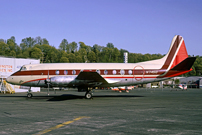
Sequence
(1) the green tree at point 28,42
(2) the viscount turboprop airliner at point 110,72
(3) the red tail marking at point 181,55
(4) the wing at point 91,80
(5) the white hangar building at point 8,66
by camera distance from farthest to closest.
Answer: (1) the green tree at point 28,42, (5) the white hangar building at point 8,66, (3) the red tail marking at point 181,55, (2) the viscount turboprop airliner at point 110,72, (4) the wing at point 91,80

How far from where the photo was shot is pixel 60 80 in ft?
77.4

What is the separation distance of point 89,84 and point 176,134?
16.8 metres

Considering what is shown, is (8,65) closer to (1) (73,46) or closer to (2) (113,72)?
(2) (113,72)

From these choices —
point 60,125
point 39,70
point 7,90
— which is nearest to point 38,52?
point 7,90

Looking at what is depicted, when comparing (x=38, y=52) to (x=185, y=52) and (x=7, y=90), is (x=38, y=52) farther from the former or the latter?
(x=185, y=52)

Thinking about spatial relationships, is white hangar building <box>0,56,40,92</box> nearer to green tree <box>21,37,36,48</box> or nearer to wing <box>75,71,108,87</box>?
wing <box>75,71,108,87</box>

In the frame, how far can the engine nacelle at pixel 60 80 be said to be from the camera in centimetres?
2355

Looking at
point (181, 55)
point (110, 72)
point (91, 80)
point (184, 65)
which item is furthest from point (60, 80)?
point (181, 55)

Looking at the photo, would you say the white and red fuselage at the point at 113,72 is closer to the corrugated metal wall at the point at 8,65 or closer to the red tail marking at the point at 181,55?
the red tail marking at the point at 181,55

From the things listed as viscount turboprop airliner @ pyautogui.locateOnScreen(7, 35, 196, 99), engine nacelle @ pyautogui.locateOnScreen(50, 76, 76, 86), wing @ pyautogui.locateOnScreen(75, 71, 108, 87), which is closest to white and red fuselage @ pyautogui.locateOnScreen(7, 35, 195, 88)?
viscount turboprop airliner @ pyautogui.locateOnScreen(7, 35, 196, 99)

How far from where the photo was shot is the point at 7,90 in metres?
42.1

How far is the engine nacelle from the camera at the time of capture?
23547 mm

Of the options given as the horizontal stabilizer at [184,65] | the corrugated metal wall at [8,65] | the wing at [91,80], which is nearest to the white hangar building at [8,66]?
the corrugated metal wall at [8,65]

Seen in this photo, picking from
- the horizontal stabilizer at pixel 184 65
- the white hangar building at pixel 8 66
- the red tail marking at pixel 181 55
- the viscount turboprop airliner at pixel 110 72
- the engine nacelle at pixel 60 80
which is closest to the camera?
the engine nacelle at pixel 60 80
